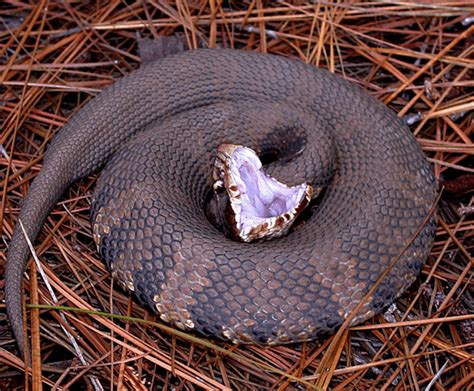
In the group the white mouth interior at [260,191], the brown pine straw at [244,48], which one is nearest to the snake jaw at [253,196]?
the white mouth interior at [260,191]

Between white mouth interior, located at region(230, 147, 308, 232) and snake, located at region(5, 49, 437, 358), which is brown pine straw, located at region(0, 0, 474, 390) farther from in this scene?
white mouth interior, located at region(230, 147, 308, 232)

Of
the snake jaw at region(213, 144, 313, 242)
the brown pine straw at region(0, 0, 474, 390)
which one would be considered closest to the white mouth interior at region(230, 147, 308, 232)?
the snake jaw at region(213, 144, 313, 242)

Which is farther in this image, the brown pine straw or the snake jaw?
the snake jaw

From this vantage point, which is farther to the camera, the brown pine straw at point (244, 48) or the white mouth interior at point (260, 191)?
the white mouth interior at point (260, 191)

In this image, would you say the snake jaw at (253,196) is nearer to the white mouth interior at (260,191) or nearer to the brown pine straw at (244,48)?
the white mouth interior at (260,191)

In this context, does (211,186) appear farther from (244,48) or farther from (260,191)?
(244,48)

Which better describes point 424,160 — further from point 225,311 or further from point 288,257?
point 225,311

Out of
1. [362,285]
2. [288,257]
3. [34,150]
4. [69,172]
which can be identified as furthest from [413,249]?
[34,150]
